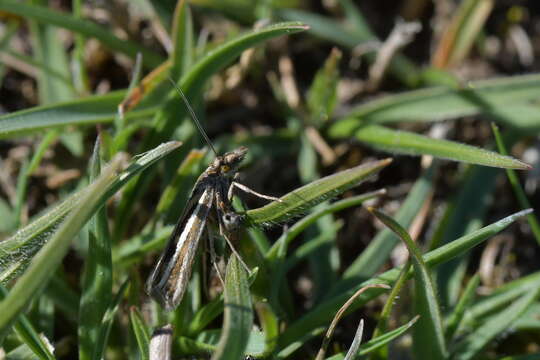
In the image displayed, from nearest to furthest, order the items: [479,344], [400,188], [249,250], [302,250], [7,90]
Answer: [249,250] → [479,344] → [302,250] → [400,188] → [7,90]

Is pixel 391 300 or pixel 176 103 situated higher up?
pixel 176 103

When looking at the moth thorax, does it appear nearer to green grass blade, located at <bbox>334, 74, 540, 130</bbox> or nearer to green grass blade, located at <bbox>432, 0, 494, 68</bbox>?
green grass blade, located at <bbox>334, 74, 540, 130</bbox>

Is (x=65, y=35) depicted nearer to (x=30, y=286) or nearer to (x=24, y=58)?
(x=24, y=58)

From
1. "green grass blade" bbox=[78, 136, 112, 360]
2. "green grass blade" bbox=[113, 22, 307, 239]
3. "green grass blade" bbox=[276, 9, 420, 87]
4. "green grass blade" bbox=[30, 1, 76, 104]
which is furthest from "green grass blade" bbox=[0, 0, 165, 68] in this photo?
"green grass blade" bbox=[78, 136, 112, 360]

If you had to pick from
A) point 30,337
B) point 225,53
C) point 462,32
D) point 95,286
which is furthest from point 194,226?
point 462,32

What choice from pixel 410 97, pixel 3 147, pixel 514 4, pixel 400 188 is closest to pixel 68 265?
pixel 3 147

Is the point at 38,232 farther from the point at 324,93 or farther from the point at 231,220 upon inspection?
the point at 324,93
